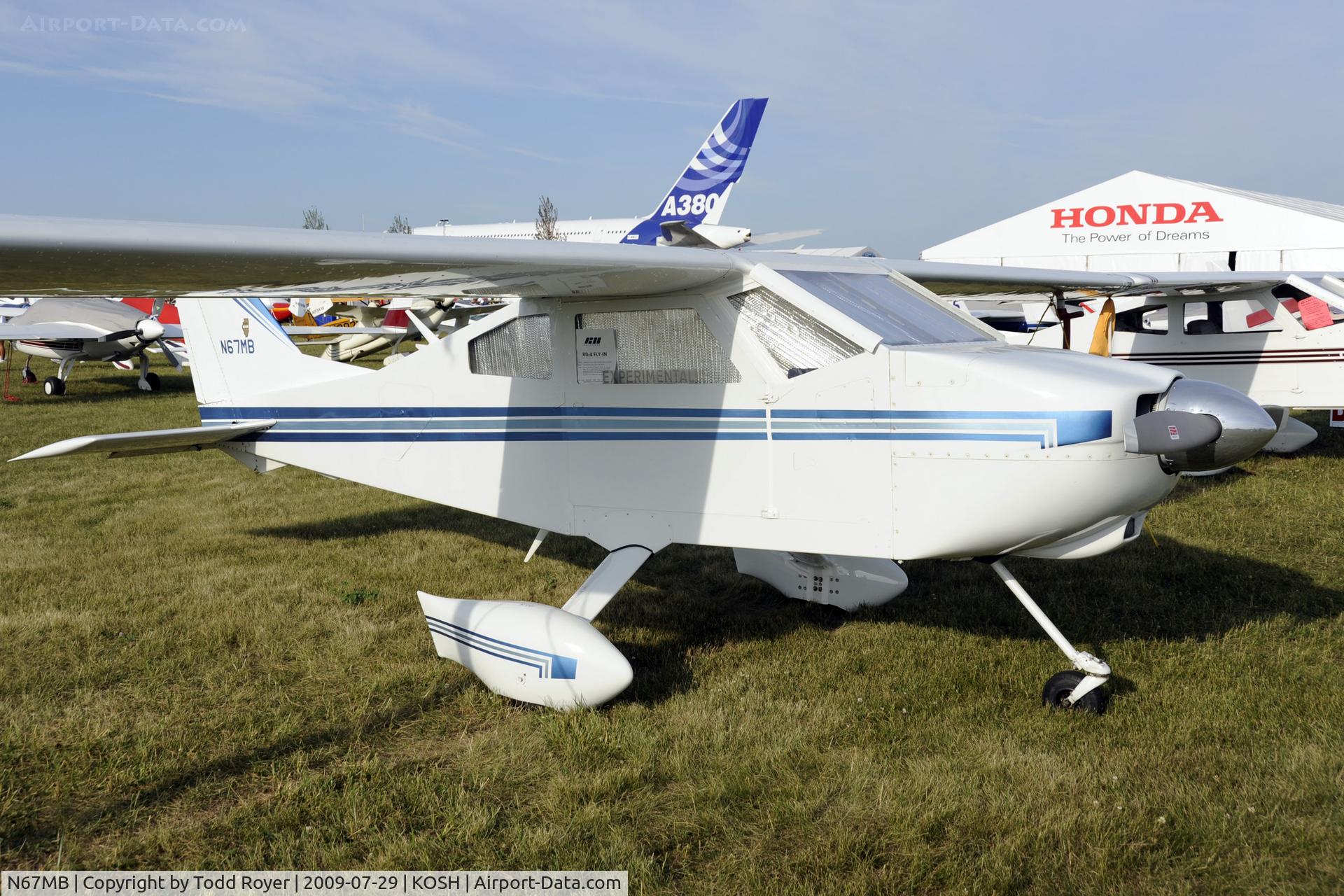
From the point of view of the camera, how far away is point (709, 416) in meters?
4.35

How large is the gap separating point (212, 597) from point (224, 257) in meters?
3.29

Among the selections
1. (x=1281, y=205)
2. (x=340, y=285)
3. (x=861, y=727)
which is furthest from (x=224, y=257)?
(x=1281, y=205)

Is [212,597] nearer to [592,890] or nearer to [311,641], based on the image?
[311,641]

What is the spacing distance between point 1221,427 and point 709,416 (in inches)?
80.3

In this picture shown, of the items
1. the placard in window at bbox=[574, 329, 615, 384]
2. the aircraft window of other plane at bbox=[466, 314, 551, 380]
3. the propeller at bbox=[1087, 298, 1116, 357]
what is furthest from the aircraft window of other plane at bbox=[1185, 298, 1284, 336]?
the aircraft window of other plane at bbox=[466, 314, 551, 380]

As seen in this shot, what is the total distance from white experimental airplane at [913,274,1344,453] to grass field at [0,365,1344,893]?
4244mm

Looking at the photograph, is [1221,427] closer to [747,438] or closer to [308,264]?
[747,438]

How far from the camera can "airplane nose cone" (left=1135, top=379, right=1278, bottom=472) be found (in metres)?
3.44

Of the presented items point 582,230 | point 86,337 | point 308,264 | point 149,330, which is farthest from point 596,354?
point 582,230

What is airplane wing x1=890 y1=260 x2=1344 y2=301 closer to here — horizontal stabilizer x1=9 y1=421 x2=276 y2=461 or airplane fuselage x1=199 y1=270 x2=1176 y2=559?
airplane fuselage x1=199 y1=270 x2=1176 y2=559

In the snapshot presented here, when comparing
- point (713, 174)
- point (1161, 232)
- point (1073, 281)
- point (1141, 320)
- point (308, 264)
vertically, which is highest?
point (713, 174)

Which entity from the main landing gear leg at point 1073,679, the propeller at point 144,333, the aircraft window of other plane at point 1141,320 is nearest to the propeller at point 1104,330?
the aircraft window of other plane at point 1141,320

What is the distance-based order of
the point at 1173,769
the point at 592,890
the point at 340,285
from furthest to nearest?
1. the point at 340,285
2. the point at 1173,769
3. the point at 592,890

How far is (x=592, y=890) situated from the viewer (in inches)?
115
